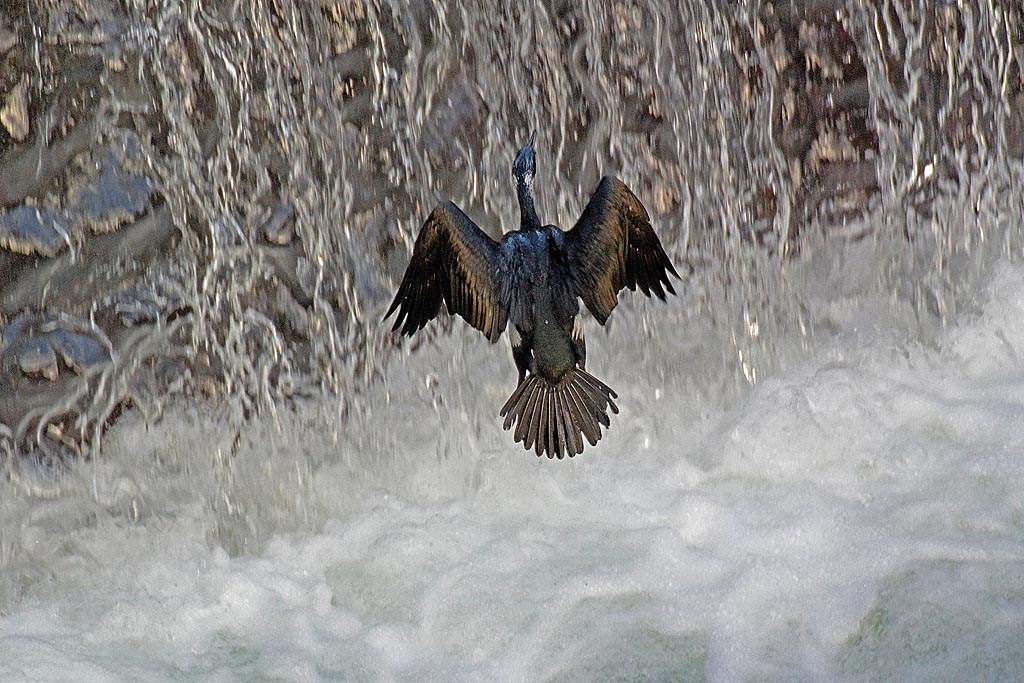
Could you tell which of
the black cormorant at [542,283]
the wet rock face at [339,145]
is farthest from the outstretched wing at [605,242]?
the wet rock face at [339,145]

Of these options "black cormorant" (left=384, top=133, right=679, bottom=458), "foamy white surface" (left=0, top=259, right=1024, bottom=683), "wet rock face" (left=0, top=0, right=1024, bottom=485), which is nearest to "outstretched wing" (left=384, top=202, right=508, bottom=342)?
"black cormorant" (left=384, top=133, right=679, bottom=458)

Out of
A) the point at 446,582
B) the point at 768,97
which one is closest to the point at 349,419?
the point at 446,582

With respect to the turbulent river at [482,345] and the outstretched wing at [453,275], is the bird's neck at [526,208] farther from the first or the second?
the turbulent river at [482,345]

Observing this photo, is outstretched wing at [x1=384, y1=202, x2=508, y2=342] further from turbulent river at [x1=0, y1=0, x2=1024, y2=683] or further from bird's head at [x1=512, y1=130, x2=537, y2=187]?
turbulent river at [x1=0, y1=0, x2=1024, y2=683]

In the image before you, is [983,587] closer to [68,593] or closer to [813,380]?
[813,380]

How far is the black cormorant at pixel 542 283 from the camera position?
10.6 ft

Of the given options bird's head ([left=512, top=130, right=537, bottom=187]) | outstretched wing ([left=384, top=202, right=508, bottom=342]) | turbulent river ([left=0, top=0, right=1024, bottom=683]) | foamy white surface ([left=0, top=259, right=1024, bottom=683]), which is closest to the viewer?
outstretched wing ([left=384, top=202, right=508, bottom=342])

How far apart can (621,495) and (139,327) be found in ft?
5.05

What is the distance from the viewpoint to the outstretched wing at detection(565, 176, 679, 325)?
3254mm

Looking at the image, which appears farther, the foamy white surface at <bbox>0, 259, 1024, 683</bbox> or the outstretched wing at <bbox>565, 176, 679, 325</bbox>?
the foamy white surface at <bbox>0, 259, 1024, 683</bbox>

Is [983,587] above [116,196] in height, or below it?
below

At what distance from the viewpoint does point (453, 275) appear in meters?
3.26

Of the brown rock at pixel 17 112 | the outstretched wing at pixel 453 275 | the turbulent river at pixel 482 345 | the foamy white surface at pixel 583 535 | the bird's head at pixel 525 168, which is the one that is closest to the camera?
the outstretched wing at pixel 453 275

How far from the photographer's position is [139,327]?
441 centimetres
